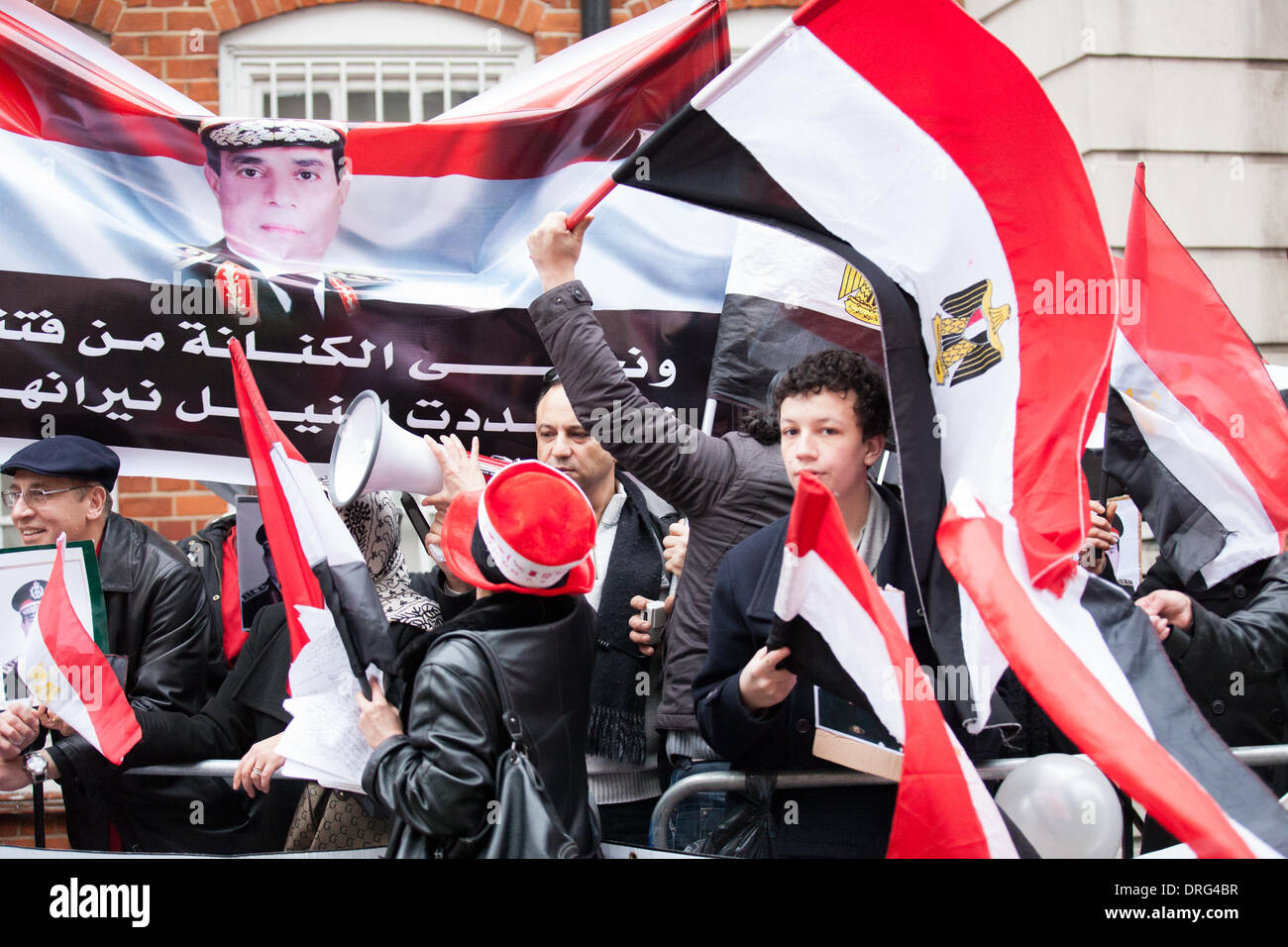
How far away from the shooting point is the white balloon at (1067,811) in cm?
→ 256

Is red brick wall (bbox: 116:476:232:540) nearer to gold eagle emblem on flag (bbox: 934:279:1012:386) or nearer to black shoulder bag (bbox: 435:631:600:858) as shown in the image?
black shoulder bag (bbox: 435:631:600:858)

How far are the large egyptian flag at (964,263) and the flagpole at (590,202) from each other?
0.08 metres

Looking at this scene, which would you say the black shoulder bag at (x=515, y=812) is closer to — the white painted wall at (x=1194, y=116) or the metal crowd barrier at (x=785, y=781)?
the metal crowd barrier at (x=785, y=781)

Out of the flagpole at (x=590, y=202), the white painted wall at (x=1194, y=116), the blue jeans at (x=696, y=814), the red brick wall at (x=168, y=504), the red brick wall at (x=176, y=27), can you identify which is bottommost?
the blue jeans at (x=696, y=814)

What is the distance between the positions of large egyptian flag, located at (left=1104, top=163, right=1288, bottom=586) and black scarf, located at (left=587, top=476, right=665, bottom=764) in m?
1.44

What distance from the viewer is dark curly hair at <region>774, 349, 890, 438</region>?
9.89 feet

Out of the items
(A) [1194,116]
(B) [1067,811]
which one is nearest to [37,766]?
(B) [1067,811]

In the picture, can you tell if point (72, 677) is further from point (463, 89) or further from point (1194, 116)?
point (1194, 116)

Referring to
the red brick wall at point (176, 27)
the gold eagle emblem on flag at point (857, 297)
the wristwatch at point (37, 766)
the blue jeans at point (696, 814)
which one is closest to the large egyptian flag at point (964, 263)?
the gold eagle emblem on flag at point (857, 297)

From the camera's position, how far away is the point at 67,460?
362 centimetres

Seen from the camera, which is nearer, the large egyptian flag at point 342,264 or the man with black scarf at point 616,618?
the man with black scarf at point 616,618

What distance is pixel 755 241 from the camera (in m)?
3.73

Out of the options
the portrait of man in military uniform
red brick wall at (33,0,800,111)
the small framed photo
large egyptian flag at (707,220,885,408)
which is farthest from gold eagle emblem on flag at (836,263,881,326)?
red brick wall at (33,0,800,111)

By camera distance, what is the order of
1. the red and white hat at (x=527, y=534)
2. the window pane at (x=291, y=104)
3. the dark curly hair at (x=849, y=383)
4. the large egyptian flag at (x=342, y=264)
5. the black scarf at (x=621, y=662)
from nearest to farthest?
1. the red and white hat at (x=527, y=534)
2. the dark curly hair at (x=849, y=383)
3. the black scarf at (x=621, y=662)
4. the large egyptian flag at (x=342, y=264)
5. the window pane at (x=291, y=104)
